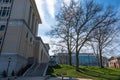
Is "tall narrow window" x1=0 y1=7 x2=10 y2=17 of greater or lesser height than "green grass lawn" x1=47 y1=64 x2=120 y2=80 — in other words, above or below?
above

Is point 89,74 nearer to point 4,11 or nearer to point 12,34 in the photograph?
point 12,34

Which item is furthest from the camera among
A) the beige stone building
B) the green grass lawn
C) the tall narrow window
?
the tall narrow window

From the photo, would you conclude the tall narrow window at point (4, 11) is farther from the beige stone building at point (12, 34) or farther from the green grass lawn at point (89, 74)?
the green grass lawn at point (89, 74)

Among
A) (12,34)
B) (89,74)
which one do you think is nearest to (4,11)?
(12,34)

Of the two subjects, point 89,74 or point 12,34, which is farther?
point 12,34

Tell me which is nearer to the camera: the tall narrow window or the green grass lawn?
the green grass lawn

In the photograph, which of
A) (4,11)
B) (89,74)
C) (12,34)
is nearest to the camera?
(89,74)

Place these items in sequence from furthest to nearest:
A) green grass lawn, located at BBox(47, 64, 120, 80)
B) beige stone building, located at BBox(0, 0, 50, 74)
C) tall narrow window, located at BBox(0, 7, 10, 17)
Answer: tall narrow window, located at BBox(0, 7, 10, 17) → beige stone building, located at BBox(0, 0, 50, 74) → green grass lawn, located at BBox(47, 64, 120, 80)

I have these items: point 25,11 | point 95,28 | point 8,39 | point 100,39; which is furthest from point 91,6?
point 8,39

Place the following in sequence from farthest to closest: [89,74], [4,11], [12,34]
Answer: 1. [4,11]
2. [12,34]
3. [89,74]

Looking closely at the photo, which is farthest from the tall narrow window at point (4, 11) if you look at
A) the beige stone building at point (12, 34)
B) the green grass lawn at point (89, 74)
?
the green grass lawn at point (89, 74)

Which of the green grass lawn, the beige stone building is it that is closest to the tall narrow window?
the beige stone building

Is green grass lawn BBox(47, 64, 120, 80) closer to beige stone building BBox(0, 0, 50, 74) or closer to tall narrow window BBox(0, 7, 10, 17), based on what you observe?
beige stone building BBox(0, 0, 50, 74)

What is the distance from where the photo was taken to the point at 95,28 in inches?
1016
